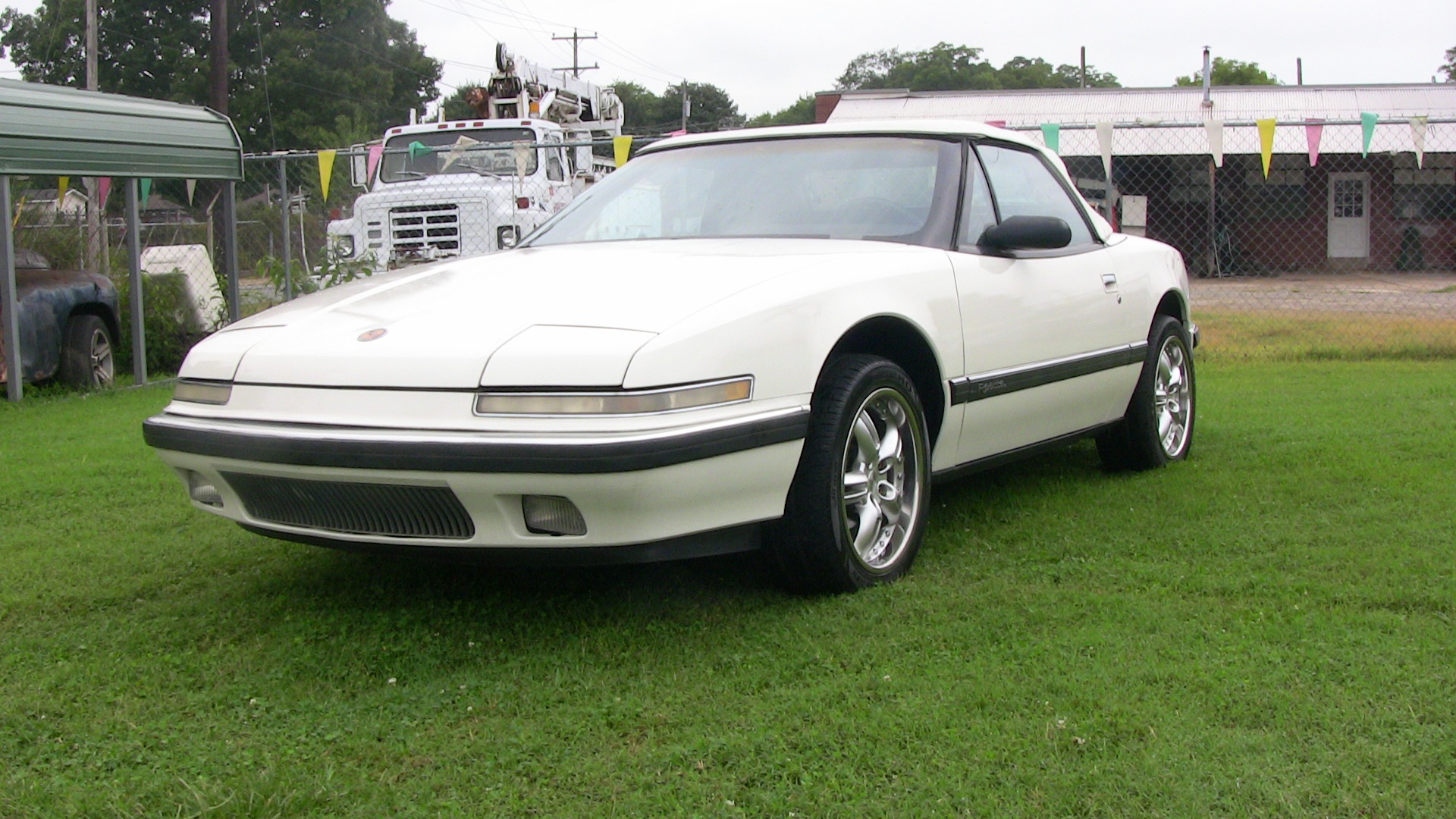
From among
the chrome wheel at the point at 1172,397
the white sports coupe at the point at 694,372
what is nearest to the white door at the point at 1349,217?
the chrome wheel at the point at 1172,397

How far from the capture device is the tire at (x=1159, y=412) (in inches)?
217

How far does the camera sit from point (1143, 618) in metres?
3.51

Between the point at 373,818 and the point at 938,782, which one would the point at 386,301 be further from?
the point at 938,782

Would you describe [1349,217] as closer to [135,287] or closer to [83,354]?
[135,287]

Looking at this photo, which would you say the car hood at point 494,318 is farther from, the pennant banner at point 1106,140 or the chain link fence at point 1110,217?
the pennant banner at point 1106,140

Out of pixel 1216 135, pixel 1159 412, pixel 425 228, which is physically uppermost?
pixel 1216 135

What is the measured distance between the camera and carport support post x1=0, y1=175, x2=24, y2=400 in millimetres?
8148

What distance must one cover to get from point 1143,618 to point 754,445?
3.78 feet

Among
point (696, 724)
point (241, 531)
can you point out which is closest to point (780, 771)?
point (696, 724)

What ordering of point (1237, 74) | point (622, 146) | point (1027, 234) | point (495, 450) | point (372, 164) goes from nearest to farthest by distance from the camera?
point (495, 450) < point (1027, 234) < point (622, 146) < point (372, 164) < point (1237, 74)

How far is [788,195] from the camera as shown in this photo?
4527mm

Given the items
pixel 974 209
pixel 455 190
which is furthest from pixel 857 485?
pixel 455 190

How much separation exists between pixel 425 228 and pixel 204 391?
10.8 metres

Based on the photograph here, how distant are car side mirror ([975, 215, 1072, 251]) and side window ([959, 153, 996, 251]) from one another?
0.07m
